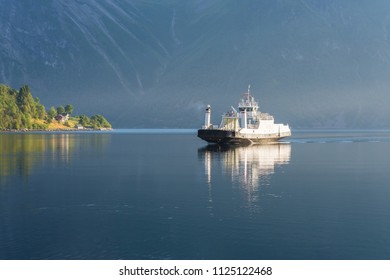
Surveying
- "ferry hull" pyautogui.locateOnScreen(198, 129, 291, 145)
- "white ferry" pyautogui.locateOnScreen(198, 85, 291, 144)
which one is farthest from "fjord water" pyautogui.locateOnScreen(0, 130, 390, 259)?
"white ferry" pyautogui.locateOnScreen(198, 85, 291, 144)

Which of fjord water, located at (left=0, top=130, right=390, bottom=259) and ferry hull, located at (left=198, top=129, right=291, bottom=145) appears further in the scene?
ferry hull, located at (left=198, top=129, right=291, bottom=145)

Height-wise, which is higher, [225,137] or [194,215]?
[225,137]

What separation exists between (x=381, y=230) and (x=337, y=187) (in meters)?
28.8

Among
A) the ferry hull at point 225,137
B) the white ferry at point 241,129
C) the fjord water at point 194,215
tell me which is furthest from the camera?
the white ferry at point 241,129

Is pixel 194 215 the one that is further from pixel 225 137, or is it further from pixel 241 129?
pixel 241 129

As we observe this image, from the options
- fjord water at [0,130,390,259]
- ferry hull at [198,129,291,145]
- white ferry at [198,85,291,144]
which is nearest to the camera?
fjord water at [0,130,390,259]

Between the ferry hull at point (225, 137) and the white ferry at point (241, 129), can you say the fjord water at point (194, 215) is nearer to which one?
the ferry hull at point (225, 137)

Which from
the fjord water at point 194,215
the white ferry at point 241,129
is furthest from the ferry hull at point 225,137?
the fjord water at point 194,215

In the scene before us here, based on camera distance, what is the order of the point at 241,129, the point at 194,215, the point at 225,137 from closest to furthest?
1. the point at 194,215
2. the point at 225,137
3. the point at 241,129

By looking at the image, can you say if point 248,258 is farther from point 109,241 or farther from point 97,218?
point 97,218

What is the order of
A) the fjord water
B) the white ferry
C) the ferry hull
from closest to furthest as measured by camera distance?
the fjord water < the ferry hull < the white ferry

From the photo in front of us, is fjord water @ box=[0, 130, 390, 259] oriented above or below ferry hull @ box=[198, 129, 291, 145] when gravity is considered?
below

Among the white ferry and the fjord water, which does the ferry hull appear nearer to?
the white ferry

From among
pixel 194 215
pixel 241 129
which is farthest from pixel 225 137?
pixel 194 215
